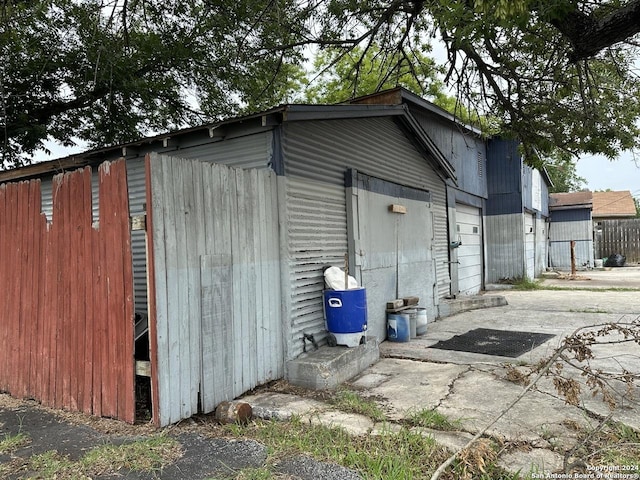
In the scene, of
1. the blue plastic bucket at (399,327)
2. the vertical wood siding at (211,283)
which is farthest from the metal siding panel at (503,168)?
the vertical wood siding at (211,283)

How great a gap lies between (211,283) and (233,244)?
0.44 metres

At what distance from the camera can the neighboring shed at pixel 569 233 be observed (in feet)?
65.3

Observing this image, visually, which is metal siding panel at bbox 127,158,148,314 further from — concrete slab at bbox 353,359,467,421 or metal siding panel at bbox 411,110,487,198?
metal siding panel at bbox 411,110,487,198

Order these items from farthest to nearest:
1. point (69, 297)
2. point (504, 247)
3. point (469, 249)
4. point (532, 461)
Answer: point (504, 247) → point (469, 249) → point (69, 297) → point (532, 461)

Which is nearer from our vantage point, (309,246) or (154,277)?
(154,277)

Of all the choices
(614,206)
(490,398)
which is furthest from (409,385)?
(614,206)

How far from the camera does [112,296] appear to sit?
346cm

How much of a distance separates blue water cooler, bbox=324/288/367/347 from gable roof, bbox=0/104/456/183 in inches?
74.9

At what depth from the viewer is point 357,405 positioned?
3660mm

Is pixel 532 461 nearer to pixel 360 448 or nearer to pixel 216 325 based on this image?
pixel 360 448

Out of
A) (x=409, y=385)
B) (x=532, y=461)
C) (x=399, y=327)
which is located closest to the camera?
(x=532, y=461)

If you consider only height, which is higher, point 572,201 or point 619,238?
point 572,201

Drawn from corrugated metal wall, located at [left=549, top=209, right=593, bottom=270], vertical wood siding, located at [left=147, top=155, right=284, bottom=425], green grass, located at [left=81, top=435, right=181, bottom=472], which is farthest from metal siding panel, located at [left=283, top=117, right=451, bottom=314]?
A: corrugated metal wall, located at [left=549, top=209, right=593, bottom=270]

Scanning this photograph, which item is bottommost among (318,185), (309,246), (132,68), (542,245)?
(542,245)
